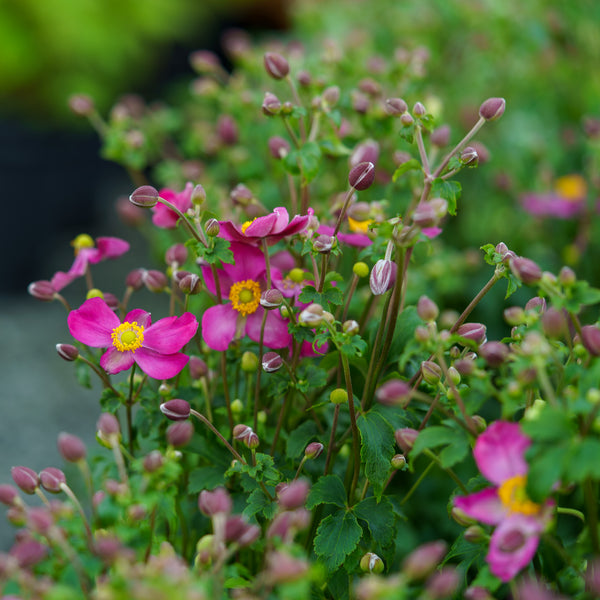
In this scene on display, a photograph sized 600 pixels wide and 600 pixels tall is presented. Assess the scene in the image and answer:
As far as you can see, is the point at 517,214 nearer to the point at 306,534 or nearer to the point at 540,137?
the point at 540,137

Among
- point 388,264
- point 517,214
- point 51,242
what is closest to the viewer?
point 388,264

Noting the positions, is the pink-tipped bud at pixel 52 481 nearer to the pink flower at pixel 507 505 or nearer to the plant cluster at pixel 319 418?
the plant cluster at pixel 319 418

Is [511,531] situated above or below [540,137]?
above

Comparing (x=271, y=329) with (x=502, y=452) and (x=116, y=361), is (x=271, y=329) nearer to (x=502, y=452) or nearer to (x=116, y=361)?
(x=116, y=361)

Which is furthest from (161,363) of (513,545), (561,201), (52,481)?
(561,201)

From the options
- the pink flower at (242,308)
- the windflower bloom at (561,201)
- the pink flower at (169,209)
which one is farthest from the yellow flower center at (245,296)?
the windflower bloom at (561,201)

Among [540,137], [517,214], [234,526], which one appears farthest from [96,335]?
[540,137]
